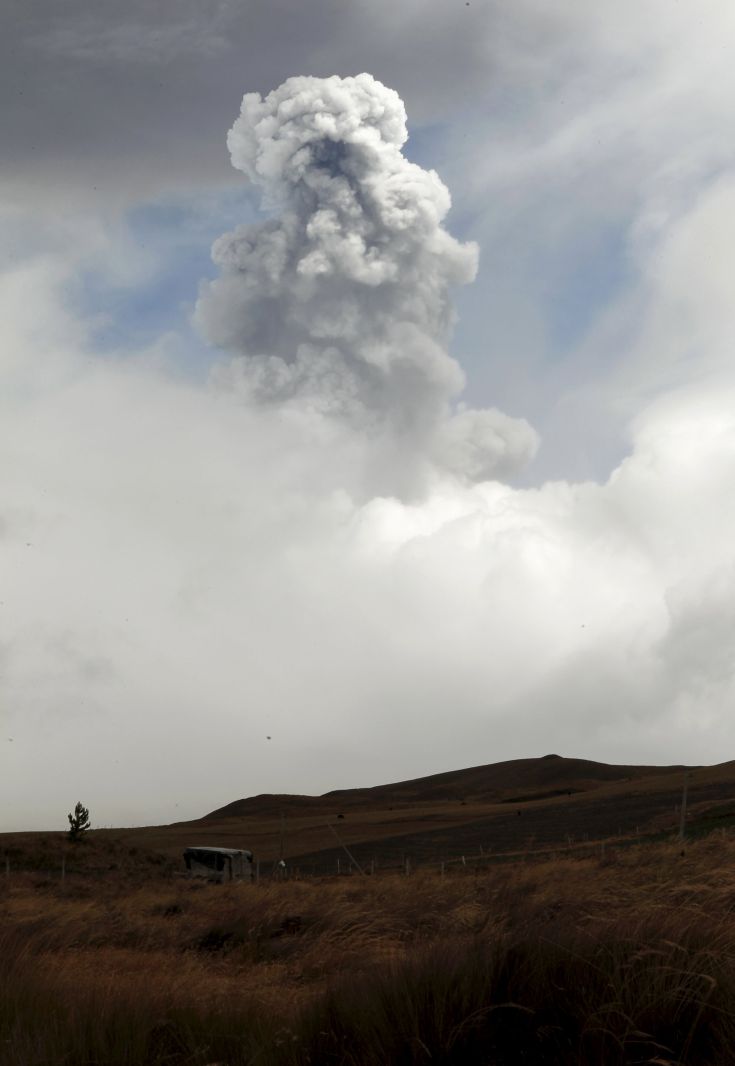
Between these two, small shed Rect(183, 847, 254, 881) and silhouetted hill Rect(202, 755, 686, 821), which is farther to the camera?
silhouetted hill Rect(202, 755, 686, 821)

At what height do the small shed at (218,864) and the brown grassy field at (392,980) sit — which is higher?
A: the brown grassy field at (392,980)

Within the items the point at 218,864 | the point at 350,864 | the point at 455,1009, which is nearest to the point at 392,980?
the point at 455,1009

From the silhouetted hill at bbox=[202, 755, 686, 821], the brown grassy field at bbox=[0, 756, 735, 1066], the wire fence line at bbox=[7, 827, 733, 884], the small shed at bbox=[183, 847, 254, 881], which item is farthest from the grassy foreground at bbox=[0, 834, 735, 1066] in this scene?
the silhouetted hill at bbox=[202, 755, 686, 821]

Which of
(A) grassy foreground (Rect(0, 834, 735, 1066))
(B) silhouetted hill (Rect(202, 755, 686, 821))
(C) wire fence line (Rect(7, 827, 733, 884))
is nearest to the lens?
(A) grassy foreground (Rect(0, 834, 735, 1066))

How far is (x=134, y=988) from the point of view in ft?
21.5

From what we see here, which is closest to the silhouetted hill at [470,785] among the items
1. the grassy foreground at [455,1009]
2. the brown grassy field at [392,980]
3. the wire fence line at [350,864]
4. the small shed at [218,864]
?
the wire fence line at [350,864]

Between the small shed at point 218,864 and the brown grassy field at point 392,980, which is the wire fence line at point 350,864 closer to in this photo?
the small shed at point 218,864

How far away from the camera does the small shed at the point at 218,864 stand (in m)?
35.6

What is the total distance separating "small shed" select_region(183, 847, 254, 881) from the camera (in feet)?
117

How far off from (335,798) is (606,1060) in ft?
426

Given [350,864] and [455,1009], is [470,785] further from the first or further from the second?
[455,1009]

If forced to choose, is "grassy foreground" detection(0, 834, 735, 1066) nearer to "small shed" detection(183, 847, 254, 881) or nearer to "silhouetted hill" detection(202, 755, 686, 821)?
"small shed" detection(183, 847, 254, 881)

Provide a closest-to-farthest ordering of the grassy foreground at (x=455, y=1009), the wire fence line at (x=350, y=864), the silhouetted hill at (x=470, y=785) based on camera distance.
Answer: the grassy foreground at (x=455, y=1009)
the wire fence line at (x=350, y=864)
the silhouetted hill at (x=470, y=785)

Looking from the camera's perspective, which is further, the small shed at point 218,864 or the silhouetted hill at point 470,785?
the silhouetted hill at point 470,785
